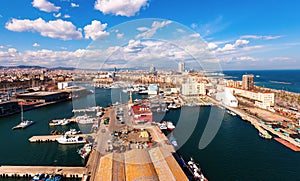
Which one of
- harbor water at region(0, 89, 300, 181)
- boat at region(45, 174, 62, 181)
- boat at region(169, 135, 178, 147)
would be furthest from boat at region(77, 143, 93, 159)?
boat at region(169, 135, 178, 147)

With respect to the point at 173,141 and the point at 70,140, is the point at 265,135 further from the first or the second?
the point at 70,140

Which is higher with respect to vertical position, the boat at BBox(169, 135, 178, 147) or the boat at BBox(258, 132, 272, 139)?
the boat at BBox(169, 135, 178, 147)

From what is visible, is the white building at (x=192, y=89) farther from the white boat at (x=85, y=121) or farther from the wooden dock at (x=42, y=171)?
the wooden dock at (x=42, y=171)

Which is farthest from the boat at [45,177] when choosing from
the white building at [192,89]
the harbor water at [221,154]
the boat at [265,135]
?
the white building at [192,89]

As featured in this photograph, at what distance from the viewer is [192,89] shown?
14516 mm

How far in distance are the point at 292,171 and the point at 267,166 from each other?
0.46 m

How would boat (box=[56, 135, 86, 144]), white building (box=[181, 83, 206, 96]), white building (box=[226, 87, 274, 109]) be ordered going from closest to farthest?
boat (box=[56, 135, 86, 144]), white building (box=[226, 87, 274, 109]), white building (box=[181, 83, 206, 96])

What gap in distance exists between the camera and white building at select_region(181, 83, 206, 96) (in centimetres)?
1444

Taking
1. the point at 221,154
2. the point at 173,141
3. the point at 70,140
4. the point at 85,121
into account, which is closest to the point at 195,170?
the point at 221,154

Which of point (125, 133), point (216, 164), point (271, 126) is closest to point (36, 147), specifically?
point (125, 133)

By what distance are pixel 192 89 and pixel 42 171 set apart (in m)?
12.1

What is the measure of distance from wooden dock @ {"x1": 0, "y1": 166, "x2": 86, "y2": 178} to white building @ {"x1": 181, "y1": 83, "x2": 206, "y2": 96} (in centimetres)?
1152

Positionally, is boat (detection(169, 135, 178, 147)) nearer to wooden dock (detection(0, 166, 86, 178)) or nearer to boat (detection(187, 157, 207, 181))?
boat (detection(187, 157, 207, 181))

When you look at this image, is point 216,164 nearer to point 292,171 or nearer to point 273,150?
point 292,171
